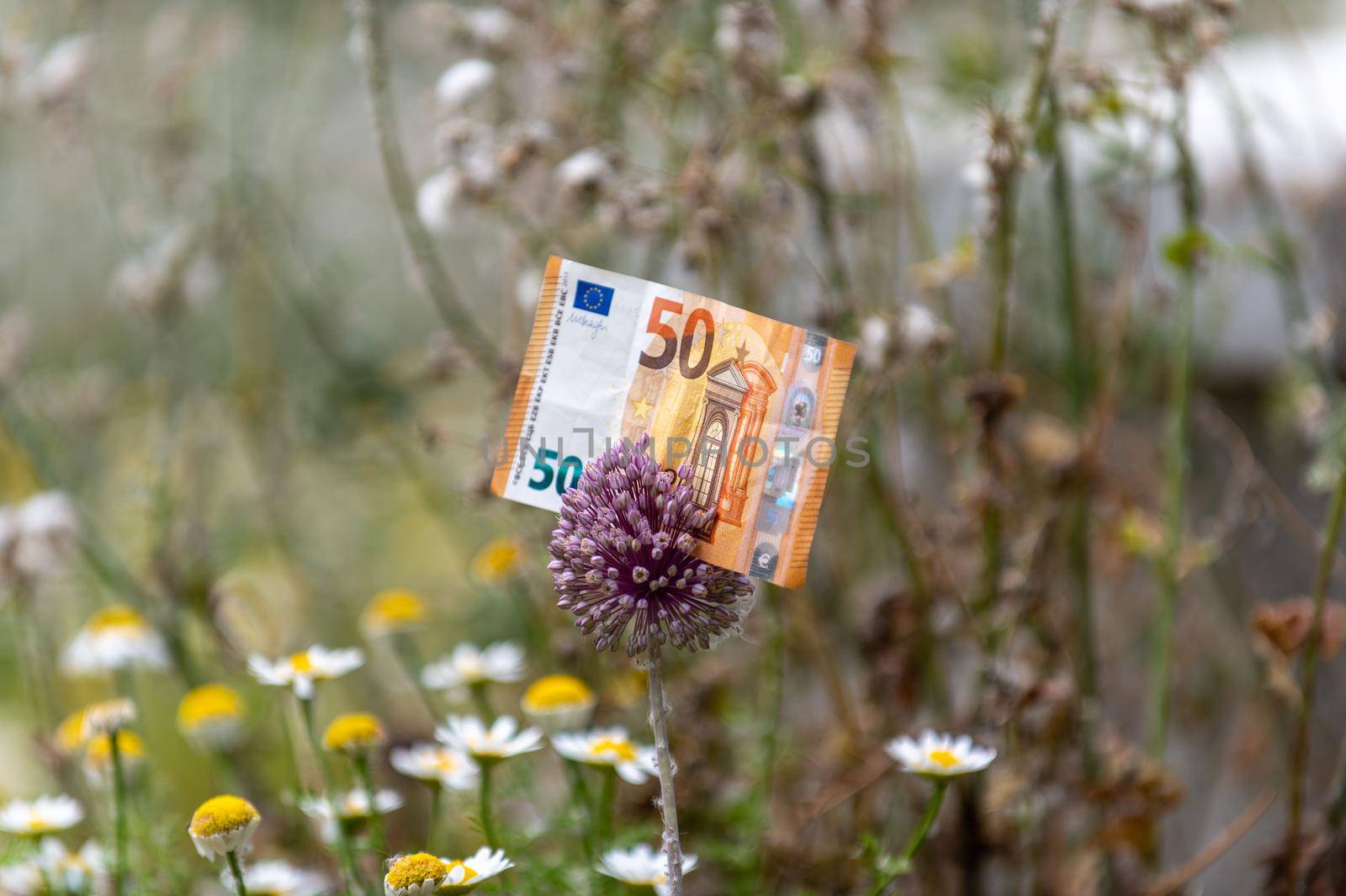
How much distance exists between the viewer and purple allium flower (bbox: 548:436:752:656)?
54cm

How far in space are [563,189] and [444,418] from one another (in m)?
1.68

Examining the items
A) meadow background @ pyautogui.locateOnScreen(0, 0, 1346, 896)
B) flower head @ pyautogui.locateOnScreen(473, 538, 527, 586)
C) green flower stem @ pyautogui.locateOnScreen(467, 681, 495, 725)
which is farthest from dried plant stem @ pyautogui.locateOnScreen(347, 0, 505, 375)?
green flower stem @ pyautogui.locateOnScreen(467, 681, 495, 725)

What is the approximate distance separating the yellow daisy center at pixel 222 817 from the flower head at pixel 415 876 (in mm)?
104

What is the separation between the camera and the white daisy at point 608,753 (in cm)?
78

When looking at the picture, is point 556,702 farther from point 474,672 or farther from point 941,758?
point 941,758

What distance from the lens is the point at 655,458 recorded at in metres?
0.57

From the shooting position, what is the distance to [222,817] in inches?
24.6

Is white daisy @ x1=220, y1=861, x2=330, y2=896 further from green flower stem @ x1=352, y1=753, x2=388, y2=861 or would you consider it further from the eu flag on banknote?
the eu flag on banknote

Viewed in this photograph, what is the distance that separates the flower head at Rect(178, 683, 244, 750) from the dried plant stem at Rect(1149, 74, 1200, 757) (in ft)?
2.69

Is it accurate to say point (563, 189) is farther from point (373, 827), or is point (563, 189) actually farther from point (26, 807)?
point (26, 807)

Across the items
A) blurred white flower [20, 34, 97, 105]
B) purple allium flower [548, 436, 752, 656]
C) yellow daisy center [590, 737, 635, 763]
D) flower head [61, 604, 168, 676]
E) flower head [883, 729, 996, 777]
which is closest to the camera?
purple allium flower [548, 436, 752, 656]

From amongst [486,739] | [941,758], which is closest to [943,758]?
[941,758]

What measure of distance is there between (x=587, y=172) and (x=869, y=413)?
319 mm

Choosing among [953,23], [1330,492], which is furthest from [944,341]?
[953,23]
